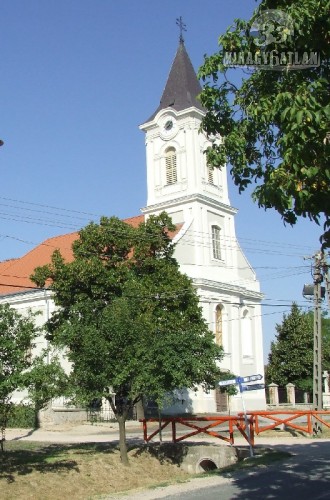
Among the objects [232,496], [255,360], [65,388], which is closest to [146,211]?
[255,360]

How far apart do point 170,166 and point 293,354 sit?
62.9 feet

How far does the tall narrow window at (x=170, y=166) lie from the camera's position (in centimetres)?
4512

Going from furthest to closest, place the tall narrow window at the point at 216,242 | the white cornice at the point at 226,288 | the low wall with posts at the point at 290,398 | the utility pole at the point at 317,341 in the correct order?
1. the low wall with posts at the point at 290,398
2. the tall narrow window at the point at 216,242
3. the white cornice at the point at 226,288
4. the utility pole at the point at 317,341

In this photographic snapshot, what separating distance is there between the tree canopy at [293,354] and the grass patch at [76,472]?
32.9 meters

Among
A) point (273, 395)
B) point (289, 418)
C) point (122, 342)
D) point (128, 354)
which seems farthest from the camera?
point (273, 395)

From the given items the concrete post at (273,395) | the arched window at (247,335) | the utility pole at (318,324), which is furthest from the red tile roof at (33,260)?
the utility pole at (318,324)

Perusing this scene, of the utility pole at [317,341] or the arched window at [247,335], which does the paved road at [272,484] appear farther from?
the arched window at [247,335]

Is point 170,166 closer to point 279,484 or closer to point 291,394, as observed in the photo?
point 291,394

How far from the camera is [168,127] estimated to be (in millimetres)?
45969

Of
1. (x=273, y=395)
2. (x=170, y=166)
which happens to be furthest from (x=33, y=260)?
(x=273, y=395)

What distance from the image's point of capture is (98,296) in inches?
1021

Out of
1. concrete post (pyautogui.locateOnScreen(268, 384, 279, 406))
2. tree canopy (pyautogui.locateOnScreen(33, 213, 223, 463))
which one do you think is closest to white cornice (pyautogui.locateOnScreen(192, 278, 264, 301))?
concrete post (pyautogui.locateOnScreen(268, 384, 279, 406))

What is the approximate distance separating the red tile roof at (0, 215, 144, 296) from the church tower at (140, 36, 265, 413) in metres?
3.80

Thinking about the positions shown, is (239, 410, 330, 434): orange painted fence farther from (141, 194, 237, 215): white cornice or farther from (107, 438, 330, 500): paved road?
(141, 194, 237, 215): white cornice
